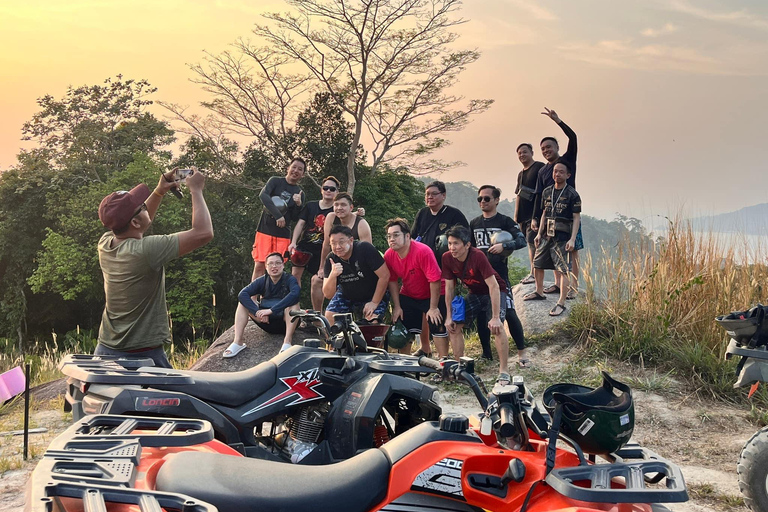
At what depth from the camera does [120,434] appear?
2.57 metres

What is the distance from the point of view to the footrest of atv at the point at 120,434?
2.35 meters

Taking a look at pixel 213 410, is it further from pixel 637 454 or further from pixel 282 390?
pixel 637 454

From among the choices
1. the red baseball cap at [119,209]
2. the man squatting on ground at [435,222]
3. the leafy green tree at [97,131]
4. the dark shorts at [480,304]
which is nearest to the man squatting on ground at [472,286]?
the dark shorts at [480,304]

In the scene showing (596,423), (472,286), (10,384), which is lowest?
(10,384)

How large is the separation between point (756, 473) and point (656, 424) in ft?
9.17

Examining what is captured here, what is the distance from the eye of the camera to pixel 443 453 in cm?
270

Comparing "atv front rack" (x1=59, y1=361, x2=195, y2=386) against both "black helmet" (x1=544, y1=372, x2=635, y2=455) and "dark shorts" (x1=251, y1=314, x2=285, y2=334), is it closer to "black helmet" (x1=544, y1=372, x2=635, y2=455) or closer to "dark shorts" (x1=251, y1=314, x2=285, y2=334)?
"black helmet" (x1=544, y1=372, x2=635, y2=455)

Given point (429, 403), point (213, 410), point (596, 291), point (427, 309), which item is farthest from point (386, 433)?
point (596, 291)

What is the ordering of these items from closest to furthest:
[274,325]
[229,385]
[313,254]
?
[229,385] < [274,325] < [313,254]

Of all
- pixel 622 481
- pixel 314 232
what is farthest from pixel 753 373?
pixel 314 232

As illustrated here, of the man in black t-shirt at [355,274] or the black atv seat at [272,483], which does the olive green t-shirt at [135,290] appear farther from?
the man in black t-shirt at [355,274]

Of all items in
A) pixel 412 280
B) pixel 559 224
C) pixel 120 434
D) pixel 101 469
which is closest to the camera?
pixel 101 469

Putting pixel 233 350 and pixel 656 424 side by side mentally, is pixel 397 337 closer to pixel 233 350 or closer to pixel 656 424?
pixel 233 350

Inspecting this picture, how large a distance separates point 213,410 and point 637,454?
7.21 ft
